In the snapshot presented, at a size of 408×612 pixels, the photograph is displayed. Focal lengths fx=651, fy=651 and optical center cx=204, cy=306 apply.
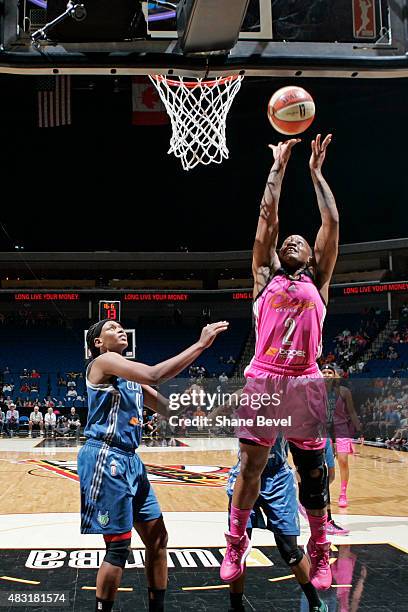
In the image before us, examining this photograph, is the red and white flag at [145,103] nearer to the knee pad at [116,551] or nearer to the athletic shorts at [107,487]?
the athletic shorts at [107,487]

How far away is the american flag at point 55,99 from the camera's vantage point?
696 inches

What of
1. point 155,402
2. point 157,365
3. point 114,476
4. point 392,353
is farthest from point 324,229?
point 392,353

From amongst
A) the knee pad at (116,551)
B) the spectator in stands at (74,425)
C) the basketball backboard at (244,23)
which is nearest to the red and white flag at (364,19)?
the basketball backboard at (244,23)

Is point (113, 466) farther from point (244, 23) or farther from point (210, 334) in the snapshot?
point (244, 23)

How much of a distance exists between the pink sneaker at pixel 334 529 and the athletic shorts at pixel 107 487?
3564mm

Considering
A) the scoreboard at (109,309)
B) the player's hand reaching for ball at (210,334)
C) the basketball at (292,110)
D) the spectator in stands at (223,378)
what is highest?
the basketball at (292,110)

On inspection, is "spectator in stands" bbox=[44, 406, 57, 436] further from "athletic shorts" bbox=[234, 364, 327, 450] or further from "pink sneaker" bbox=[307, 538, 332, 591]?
"athletic shorts" bbox=[234, 364, 327, 450]

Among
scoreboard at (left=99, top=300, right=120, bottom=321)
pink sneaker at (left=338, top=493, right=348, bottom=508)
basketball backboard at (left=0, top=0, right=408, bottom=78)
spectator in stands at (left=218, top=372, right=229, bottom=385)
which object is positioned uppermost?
basketball backboard at (left=0, top=0, right=408, bottom=78)

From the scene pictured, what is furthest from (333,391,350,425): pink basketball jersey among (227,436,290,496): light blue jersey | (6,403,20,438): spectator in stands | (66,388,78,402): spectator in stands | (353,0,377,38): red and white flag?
(66,388,78,402): spectator in stands

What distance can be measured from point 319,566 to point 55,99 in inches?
691

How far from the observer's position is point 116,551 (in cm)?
404

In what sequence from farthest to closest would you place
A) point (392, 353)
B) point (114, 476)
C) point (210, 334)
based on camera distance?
point (392, 353) → point (114, 476) → point (210, 334)

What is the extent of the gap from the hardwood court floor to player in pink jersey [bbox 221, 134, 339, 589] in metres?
4.56

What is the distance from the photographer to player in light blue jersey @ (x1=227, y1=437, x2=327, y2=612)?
418cm
